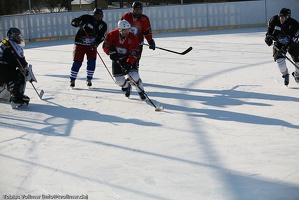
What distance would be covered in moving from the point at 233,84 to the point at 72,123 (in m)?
2.86

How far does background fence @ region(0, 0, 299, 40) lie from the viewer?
1658 cm

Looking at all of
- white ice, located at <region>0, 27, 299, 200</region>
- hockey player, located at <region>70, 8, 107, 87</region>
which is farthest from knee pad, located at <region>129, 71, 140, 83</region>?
hockey player, located at <region>70, 8, 107, 87</region>

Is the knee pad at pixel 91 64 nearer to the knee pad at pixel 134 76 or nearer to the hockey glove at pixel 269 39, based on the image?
the knee pad at pixel 134 76

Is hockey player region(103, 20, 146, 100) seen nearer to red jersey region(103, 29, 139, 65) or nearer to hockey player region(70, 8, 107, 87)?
red jersey region(103, 29, 139, 65)

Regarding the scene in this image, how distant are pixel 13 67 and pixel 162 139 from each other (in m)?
2.67

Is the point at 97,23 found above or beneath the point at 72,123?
above

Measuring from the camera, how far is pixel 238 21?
16812 mm

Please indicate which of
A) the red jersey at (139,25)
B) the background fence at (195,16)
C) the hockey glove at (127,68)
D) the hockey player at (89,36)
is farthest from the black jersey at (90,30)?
the background fence at (195,16)

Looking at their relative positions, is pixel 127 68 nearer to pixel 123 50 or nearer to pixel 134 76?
pixel 134 76

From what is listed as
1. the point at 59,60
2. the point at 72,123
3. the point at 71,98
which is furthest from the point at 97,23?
the point at 59,60

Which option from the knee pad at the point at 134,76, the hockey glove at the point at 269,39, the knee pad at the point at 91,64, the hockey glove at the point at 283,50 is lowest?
the knee pad at the point at 134,76

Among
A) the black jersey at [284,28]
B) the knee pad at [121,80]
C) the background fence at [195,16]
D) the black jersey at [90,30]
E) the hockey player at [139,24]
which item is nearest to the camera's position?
the knee pad at [121,80]

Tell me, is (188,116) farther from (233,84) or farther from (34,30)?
(34,30)

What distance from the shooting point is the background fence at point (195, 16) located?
54.4 ft
